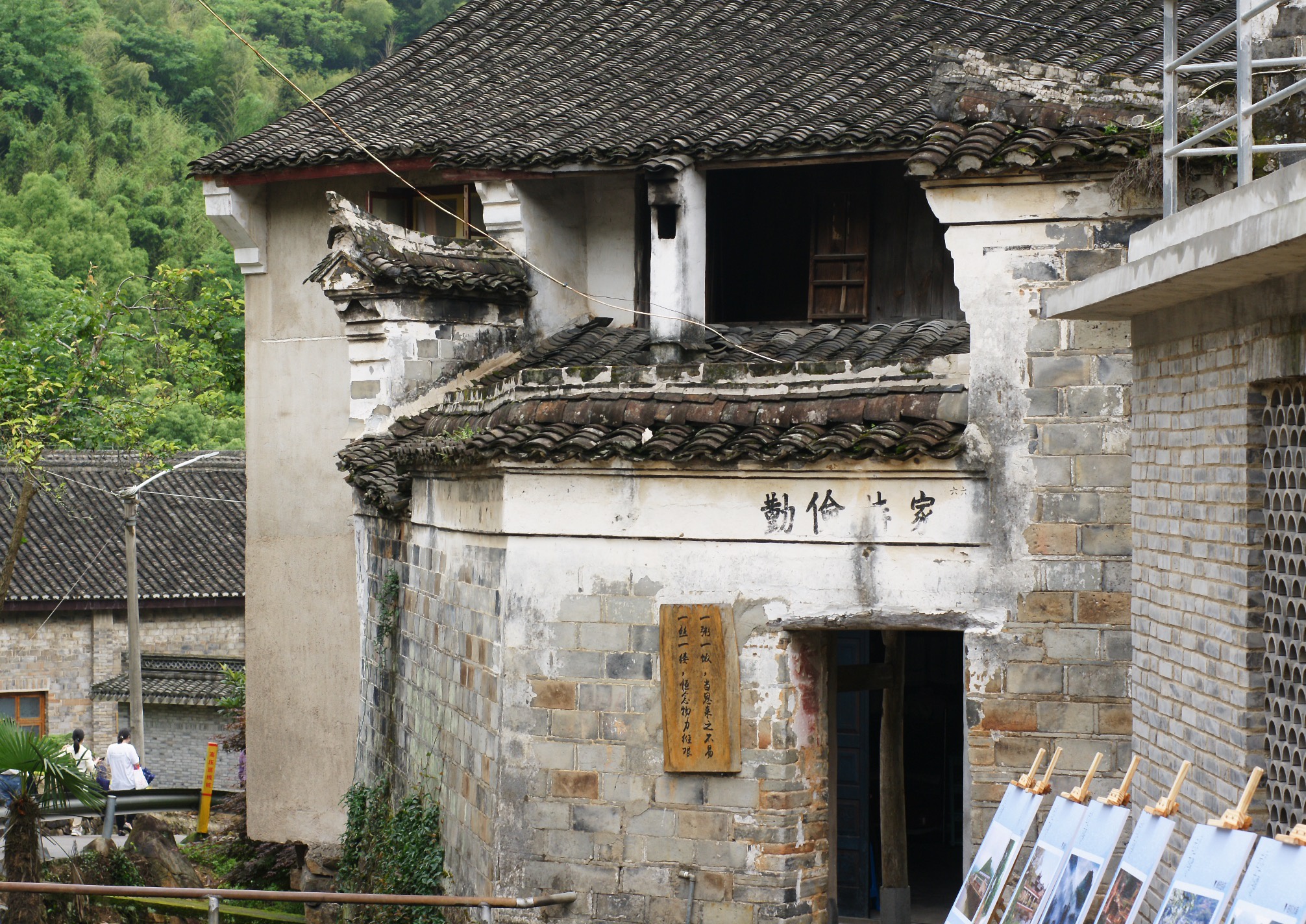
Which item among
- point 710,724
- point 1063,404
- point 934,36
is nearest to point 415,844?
point 710,724

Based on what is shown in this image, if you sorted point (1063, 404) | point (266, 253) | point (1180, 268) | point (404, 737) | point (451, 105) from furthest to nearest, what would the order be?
point (266, 253)
point (451, 105)
point (404, 737)
point (1063, 404)
point (1180, 268)

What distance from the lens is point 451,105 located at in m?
15.0

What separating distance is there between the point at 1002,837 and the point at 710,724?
9.83ft

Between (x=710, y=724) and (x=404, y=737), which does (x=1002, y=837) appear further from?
(x=404, y=737)

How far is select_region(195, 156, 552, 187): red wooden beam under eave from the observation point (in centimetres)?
1378

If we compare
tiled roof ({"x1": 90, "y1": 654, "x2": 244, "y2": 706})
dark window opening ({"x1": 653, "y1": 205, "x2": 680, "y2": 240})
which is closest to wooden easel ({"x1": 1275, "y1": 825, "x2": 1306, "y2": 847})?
dark window opening ({"x1": 653, "y1": 205, "x2": 680, "y2": 240})

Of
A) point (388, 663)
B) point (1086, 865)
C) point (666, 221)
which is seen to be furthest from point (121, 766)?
point (1086, 865)

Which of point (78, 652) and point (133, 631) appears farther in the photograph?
point (78, 652)

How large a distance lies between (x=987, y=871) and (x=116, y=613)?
24738 mm

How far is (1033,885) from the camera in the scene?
6.44 meters

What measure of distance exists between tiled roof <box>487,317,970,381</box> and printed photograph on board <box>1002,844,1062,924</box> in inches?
180

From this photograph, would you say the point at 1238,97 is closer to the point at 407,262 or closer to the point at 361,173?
the point at 407,262

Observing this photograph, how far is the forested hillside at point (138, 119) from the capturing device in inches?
1490

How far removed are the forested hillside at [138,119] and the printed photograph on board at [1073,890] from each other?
25.2 meters
